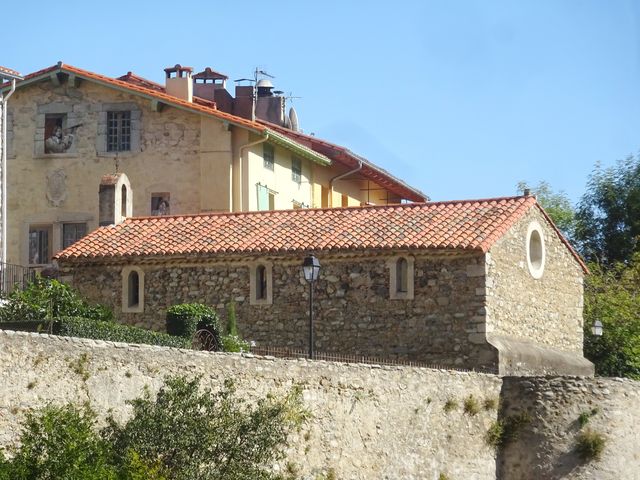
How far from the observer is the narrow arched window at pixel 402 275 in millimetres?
40156

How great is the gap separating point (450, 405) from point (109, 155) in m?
18.1

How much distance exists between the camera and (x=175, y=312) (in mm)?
37906

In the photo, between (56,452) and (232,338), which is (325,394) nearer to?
(232,338)

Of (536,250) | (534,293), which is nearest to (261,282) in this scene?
(534,293)

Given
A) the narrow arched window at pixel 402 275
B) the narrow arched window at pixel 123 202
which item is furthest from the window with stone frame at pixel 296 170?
the narrow arched window at pixel 402 275

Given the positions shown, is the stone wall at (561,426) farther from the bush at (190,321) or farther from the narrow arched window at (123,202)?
the narrow arched window at (123,202)

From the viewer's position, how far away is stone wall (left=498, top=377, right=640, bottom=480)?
37.5m

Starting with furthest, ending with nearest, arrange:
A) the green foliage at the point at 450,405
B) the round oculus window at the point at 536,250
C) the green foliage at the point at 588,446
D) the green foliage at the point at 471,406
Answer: the round oculus window at the point at 536,250, the green foliage at the point at 588,446, the green foliage at the point at 471,406, the green foliage at the point at 450,405

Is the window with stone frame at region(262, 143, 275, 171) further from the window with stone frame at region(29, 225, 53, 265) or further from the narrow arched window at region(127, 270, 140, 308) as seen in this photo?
the narrow arched window at region(127, 270, 140, 308)

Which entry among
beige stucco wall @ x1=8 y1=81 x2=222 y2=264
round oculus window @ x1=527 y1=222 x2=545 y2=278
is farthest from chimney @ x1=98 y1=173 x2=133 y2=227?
round oculus window @ x1=527 y1=222 x2=545 y2=278

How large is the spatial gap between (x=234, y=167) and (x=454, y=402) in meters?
15.8

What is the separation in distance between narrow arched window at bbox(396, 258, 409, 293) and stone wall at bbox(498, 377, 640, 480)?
11.9ft

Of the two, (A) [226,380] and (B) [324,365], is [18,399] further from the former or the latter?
(B) [324,365]

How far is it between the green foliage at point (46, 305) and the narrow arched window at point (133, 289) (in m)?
1.13
